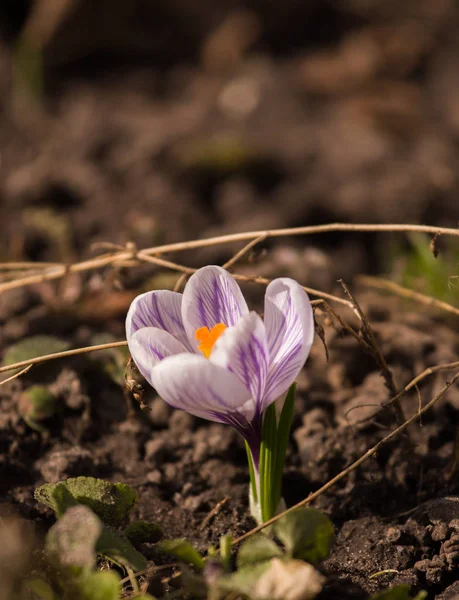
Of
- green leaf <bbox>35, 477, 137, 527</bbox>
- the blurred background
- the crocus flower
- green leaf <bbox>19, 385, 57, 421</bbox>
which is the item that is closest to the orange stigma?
the crocus flower

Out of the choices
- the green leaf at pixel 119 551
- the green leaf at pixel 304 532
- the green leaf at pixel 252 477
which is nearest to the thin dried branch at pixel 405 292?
the green leaf at pixel 252 477

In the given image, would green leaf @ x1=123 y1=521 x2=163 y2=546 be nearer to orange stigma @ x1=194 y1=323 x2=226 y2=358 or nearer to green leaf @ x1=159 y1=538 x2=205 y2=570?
green leaf @ x1=159 y1=538 x2=205 y2=570

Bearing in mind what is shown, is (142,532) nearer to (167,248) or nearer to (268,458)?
(268,458)

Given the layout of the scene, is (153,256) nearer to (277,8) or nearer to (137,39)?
(137,39)

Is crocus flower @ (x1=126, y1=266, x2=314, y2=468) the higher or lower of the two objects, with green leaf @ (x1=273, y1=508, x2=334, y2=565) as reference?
higher

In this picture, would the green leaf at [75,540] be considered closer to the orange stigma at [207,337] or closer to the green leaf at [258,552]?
the green leaf at [258,552]

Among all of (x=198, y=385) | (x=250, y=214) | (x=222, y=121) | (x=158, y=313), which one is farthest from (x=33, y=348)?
(x=222, y=121)

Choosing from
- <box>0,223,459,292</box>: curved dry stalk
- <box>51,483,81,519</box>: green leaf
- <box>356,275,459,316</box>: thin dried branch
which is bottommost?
<box>51,483,81,519</box>: green leaf

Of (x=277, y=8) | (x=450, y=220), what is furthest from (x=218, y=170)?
(x=277, y=8)
